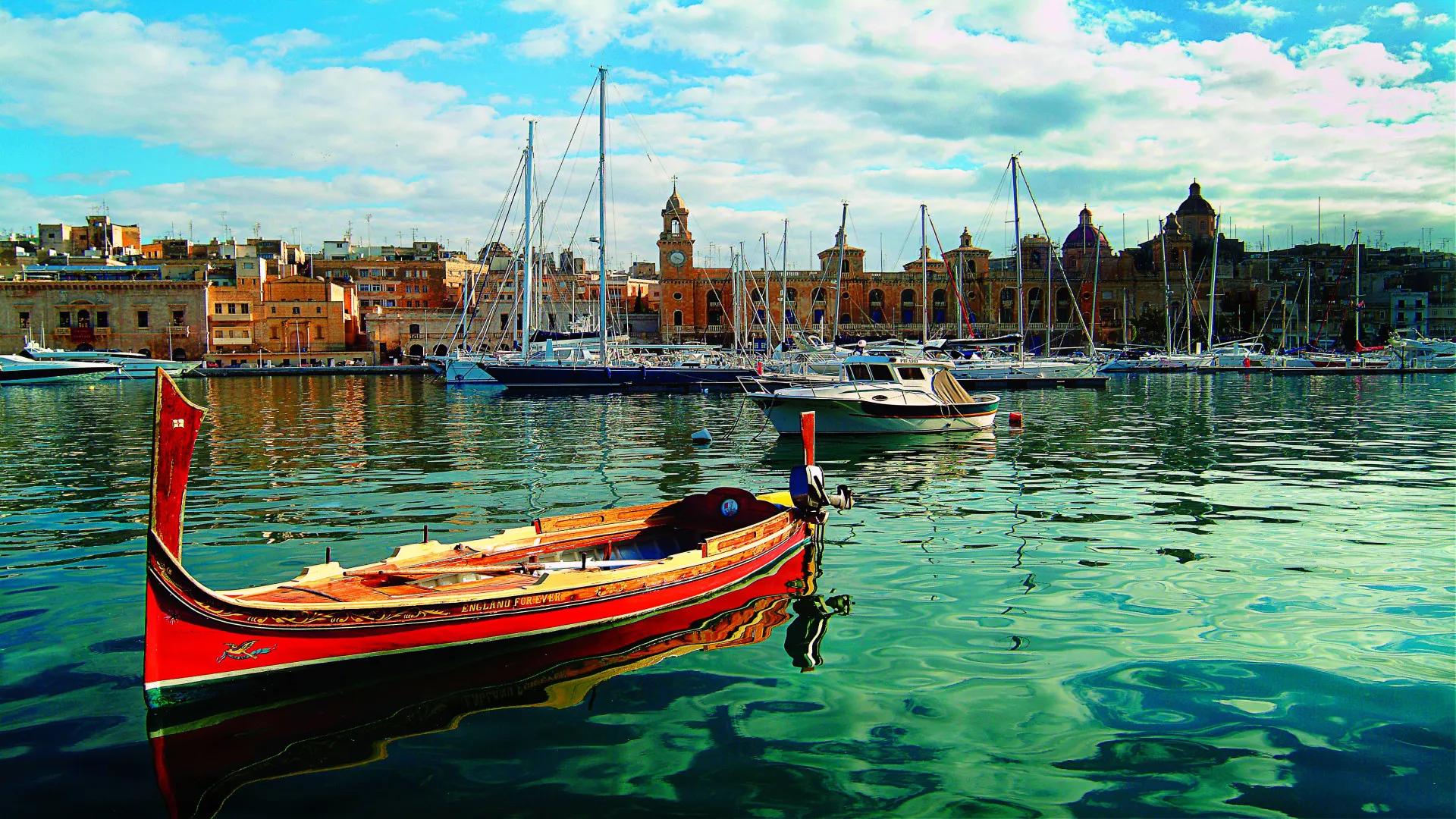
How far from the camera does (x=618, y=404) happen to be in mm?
35750

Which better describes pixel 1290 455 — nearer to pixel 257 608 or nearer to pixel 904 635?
pixel 904 635

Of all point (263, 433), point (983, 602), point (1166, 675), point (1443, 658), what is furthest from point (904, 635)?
point (263, 433)

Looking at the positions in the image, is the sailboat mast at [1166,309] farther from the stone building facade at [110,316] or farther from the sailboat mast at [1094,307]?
the stone building facade at [110,316]

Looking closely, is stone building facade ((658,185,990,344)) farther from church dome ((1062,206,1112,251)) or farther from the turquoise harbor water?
the turquoise harbor water

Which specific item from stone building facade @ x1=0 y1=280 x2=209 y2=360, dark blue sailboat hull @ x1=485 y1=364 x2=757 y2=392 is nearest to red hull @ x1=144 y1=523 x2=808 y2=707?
dark blue sailboat hull @ x1=485 y1=364 x2=757 y2=392

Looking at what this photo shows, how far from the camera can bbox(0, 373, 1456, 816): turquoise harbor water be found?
568 cm

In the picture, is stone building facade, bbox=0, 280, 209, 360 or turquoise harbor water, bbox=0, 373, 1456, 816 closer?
turquoise harbor water, bbox=0, 373, 1456, 816

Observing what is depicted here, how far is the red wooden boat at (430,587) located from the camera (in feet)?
20.6

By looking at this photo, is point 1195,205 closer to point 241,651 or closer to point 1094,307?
point 1094,307

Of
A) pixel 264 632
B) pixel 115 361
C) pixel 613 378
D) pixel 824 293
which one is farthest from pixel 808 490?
pixel 824 293

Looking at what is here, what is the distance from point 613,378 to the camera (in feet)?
144

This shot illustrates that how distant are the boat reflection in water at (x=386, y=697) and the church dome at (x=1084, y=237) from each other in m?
94.8

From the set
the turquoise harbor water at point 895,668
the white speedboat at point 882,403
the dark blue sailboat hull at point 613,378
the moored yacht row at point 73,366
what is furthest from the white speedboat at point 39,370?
the white speedboat at point 882,403

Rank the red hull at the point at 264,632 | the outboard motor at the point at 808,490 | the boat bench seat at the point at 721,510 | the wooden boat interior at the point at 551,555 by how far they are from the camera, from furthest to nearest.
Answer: the outboard motor at the point at 808,490, the boat bench seat at the point at 721,510, the wooden boat interior at the point at 551,555, the red hull at the point at 264,632
